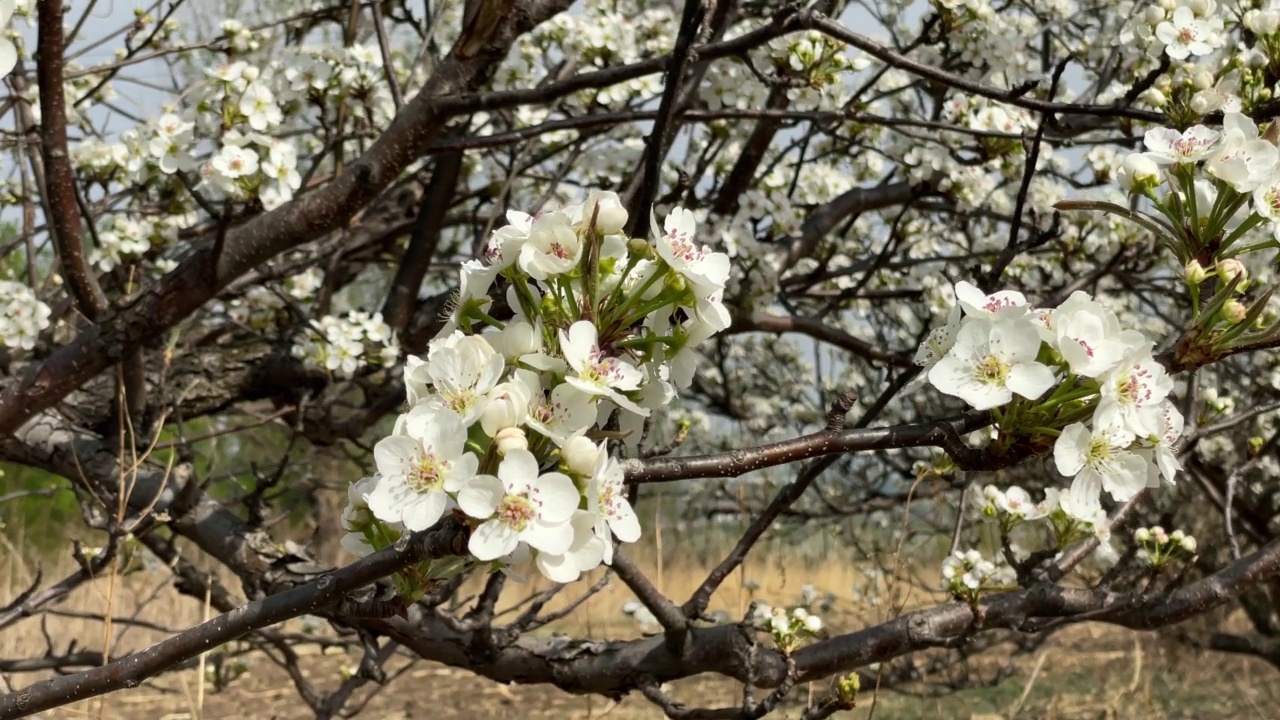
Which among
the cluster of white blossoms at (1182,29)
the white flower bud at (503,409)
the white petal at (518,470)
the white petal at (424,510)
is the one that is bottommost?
the white petal at (424,510)

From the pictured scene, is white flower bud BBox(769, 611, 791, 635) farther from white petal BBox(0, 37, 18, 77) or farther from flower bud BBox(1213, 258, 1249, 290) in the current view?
white petal BBox(0, 37, 18, 77)

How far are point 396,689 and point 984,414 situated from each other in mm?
4969

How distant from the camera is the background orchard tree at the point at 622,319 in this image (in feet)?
2.78

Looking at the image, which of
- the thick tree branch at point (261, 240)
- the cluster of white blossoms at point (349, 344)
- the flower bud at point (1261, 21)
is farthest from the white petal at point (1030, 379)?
the cluster of white blossoms at point (349, 344)

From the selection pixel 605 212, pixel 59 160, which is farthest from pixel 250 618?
pixel 59 160

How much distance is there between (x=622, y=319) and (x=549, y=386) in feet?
0.31

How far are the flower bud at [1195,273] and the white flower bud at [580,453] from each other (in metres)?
0.60

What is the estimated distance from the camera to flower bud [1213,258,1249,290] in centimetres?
93

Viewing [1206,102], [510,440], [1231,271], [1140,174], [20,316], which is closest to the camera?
[510,440]

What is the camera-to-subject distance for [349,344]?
2.74 m

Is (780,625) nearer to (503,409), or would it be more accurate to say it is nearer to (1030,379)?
(1030,379)

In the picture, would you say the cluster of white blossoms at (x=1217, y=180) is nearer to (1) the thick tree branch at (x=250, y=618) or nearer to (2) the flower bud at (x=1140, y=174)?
(2) the flower bud at (x=1140, y=174)

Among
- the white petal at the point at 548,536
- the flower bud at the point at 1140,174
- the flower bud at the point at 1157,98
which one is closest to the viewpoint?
the white petal at the point at 548,536

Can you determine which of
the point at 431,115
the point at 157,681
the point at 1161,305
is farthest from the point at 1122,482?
the point at 157,681
